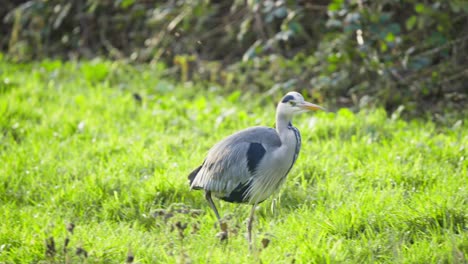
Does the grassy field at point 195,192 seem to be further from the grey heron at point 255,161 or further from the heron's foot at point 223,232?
the grey heron at point 255,161

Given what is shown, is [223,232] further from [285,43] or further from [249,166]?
[285,43]

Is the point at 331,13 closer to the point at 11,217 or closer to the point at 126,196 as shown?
the point at 126,196

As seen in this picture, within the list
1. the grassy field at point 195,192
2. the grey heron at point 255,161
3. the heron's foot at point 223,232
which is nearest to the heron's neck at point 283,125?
the grey heron at point 255,161

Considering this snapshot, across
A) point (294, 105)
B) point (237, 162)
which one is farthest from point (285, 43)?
point (237, 162)

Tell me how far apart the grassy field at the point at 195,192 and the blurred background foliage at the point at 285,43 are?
486mm

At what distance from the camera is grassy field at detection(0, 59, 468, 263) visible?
12.6 feet

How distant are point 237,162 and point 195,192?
30.2 inches

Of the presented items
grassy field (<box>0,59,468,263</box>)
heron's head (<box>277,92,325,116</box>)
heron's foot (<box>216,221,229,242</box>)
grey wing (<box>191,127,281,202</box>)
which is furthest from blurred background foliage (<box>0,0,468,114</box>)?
heron's foot (<box>216,221,229,242</box>)

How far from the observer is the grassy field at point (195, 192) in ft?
12.6

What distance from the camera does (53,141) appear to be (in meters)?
5.99

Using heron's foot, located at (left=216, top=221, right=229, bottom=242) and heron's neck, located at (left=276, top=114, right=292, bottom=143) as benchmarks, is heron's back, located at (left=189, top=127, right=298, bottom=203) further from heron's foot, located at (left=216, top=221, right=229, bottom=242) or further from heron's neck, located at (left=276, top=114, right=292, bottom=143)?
heron's foot, located at (left=216, top=221, right=229, bottom=242)

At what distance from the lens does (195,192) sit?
4840mm

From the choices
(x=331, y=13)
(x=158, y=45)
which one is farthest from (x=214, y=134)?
(x=158, y=45)

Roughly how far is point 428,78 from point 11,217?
4195mm
